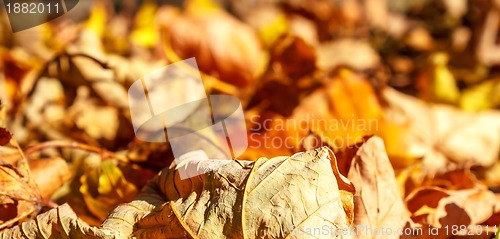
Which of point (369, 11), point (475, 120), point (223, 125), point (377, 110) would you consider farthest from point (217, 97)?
point (369, 11)

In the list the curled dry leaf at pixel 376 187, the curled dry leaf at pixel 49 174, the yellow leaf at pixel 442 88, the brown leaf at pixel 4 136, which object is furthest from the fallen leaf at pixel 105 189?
the yellow leaf at pixel 442 88

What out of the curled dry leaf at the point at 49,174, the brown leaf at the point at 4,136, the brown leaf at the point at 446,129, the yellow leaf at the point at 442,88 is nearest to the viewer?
the brown leaf at the point at 4,136

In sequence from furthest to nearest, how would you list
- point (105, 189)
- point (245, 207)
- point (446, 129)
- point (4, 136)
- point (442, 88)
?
point (442, 88)
point (446, 129)
point (105, 189)
point (4, 136)
point (245, 207)

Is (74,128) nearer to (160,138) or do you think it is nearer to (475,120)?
(160,138)

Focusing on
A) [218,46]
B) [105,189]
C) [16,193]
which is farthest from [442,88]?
[16,193]

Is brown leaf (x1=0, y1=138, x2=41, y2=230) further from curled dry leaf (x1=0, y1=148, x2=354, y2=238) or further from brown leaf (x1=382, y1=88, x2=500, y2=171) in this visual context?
brown leaf (x1=382, y1=88, x2=500, y2=171)

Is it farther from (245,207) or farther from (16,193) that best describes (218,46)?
(245,207)

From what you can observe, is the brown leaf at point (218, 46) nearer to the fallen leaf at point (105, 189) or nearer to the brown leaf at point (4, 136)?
the fallen leaf at point (105, 189)

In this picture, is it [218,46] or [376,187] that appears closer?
[376,187]
